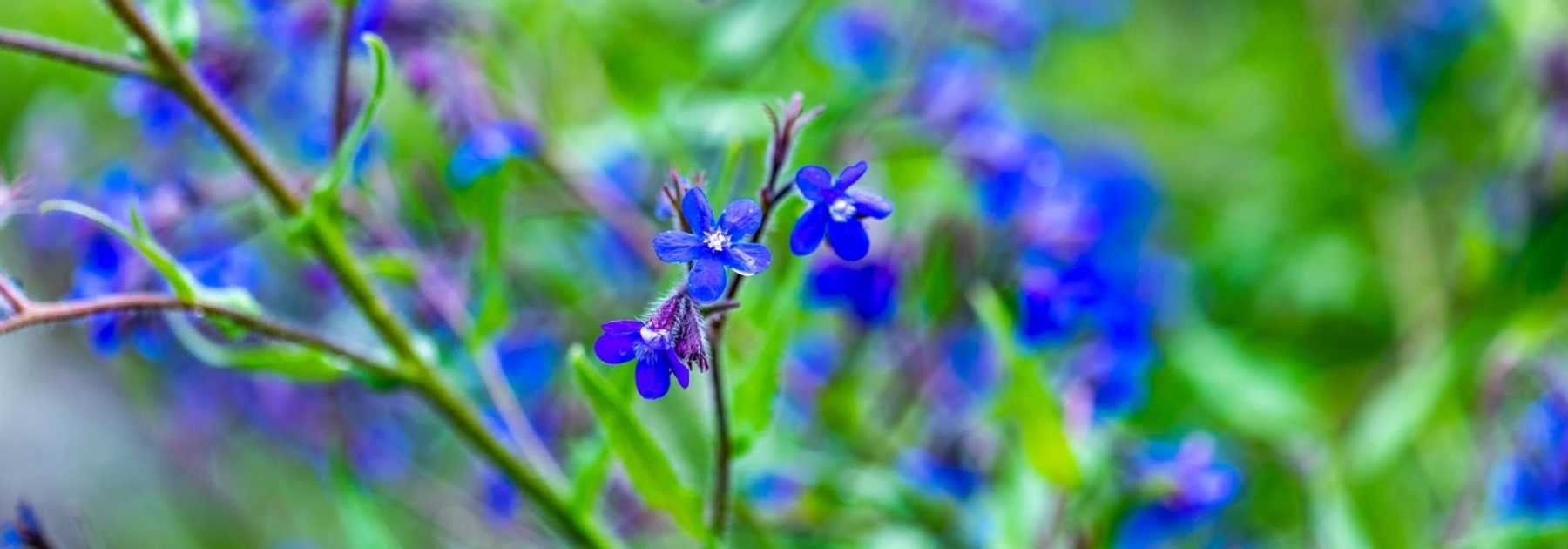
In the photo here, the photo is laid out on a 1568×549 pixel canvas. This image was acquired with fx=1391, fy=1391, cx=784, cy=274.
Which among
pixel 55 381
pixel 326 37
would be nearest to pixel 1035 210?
pixel 326 37

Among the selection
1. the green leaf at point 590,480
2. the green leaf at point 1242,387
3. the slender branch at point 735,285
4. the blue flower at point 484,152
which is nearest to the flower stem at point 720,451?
the slender branch at point 735,285

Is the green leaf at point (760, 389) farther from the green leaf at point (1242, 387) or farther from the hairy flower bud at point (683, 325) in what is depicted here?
the green leaf at point (1242, 387)

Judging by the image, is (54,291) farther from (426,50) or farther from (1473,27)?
(1473,27)

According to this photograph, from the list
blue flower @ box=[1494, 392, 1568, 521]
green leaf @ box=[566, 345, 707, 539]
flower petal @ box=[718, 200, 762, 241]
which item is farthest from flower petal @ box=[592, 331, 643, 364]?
blue flower @ box=[1494, 392, 1568, 521]

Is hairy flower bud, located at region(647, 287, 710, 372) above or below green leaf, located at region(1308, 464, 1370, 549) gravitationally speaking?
below

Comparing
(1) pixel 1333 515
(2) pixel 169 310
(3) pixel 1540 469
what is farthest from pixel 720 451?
(3) pixel 1540 469

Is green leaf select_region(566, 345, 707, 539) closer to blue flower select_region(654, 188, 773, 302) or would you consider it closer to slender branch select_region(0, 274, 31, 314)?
blue flower select_region(654, 188, 773, 302)

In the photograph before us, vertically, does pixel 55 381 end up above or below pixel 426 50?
above
